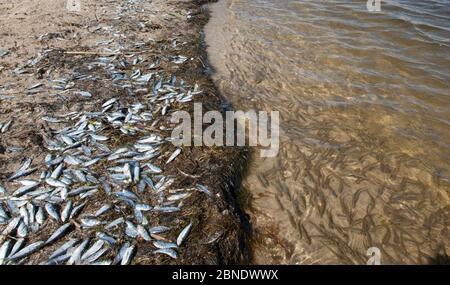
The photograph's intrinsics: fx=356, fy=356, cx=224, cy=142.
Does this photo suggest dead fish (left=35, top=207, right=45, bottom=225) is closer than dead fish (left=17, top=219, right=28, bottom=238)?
No

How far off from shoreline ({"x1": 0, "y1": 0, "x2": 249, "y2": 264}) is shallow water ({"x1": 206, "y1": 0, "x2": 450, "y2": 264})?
47 centimetres

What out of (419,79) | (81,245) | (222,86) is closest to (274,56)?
(222,86)

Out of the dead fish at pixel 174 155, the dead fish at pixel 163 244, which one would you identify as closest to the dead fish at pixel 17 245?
the dead fish at pixel 163 244

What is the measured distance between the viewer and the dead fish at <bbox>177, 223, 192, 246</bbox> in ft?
14.8

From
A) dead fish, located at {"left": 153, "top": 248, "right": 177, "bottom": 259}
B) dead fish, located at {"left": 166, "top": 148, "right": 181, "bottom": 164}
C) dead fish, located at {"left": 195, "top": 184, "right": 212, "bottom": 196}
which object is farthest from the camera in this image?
dead fish, located at {"left": 166, "top": 148, "right": 181, "bottom": 164}

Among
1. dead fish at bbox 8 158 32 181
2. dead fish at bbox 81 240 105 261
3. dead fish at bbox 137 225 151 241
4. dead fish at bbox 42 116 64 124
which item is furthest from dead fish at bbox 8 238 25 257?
dead fish at bbox 42 116 64 124

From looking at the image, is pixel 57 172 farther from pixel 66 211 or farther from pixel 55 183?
pixel 66 211

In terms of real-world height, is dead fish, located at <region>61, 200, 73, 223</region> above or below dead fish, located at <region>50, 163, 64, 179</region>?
below

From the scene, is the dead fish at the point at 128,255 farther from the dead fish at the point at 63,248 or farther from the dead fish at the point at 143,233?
the dead fish at the point at 63,248

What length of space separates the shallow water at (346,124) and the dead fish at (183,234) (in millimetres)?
915

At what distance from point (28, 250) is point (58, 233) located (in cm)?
37

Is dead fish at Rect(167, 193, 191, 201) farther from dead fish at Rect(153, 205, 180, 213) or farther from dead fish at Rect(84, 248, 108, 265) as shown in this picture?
dead fish at Rect(84, 248, 108, 265)

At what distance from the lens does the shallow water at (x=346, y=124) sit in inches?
197
